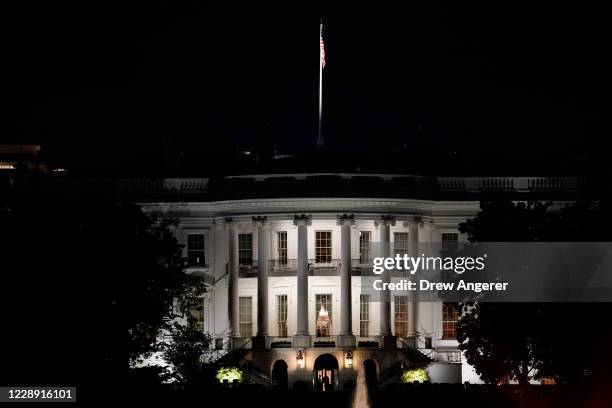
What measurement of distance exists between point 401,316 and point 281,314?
5945mm

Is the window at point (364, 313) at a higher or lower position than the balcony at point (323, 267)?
lower

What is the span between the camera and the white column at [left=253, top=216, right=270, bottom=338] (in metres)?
102

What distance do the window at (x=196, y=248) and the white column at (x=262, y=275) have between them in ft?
15.0

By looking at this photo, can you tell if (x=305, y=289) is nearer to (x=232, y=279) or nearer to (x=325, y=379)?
(x=232, y=279)

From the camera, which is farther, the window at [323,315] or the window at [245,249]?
the window at [245,249]

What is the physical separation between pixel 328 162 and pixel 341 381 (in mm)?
11690

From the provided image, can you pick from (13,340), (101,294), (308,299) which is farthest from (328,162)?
(13,340)

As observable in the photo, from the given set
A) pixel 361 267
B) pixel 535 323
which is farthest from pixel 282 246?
pixel 535 323

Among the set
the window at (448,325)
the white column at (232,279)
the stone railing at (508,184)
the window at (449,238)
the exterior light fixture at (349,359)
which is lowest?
the exterior light fixture at (349,359)

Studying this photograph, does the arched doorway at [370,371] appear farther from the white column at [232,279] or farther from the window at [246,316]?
the white column at [232,279]

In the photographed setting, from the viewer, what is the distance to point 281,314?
104688 millimetres

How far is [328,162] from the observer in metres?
105

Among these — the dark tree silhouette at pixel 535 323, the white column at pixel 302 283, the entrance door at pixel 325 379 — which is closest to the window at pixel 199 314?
the white column at pixel 302 283

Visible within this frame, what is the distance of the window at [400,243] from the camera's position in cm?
10525
